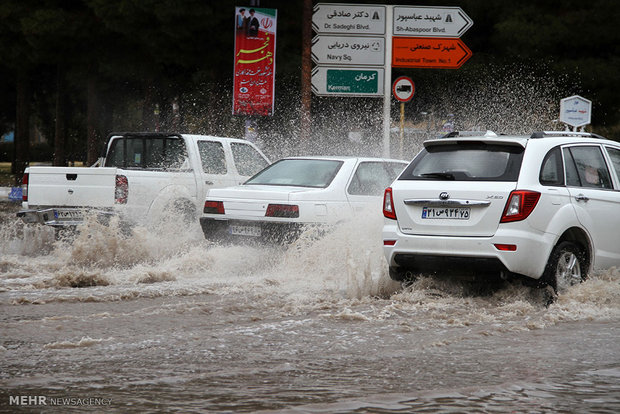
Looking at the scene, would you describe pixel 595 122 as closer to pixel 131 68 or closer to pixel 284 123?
pixel 284 123

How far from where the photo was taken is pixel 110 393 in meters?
5.21

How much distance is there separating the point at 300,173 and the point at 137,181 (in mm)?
2184

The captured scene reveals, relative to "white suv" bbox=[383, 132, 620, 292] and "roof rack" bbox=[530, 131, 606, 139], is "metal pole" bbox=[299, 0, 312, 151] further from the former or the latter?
"white suv" bbox=[383, 132, 620, 292]

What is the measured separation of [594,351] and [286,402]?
261 centimetres

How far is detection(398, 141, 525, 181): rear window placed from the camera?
8.72 meters

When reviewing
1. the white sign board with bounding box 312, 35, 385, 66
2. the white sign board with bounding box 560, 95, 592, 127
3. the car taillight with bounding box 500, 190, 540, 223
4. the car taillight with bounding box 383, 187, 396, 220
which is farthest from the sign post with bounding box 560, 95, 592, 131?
the car taillight with bounding box 500, 190, 540, 223

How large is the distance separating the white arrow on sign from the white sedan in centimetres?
944

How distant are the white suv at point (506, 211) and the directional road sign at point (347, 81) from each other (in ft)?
38.4

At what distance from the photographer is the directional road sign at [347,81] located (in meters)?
21.0

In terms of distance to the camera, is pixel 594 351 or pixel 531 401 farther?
pixel 594 351

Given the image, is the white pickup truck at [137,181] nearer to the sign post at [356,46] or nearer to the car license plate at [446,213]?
the car license plate at [446,213]

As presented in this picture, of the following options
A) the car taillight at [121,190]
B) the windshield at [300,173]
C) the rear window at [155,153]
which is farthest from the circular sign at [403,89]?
the car taillight at [121,190]

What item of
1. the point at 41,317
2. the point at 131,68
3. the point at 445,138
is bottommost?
the point at 41,317

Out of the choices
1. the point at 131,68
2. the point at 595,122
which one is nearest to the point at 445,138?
the point at 131,68
